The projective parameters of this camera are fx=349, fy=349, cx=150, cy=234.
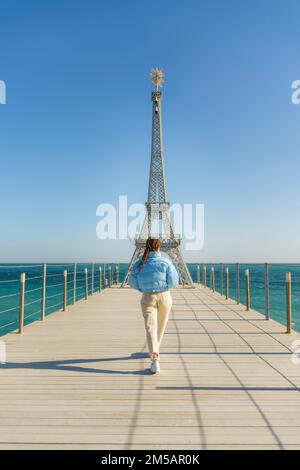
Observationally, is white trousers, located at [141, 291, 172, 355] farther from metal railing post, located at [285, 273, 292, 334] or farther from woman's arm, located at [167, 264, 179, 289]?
metal railing post, located at [285, 273, 292, 334]

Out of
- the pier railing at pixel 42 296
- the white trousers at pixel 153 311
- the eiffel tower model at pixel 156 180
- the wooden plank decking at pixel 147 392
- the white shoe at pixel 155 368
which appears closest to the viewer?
the wooden plank decking at pixel 147 392

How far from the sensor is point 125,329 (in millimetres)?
5621

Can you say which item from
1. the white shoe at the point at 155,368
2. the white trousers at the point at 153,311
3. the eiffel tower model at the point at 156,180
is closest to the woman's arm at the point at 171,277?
the white trousers at the point at 153,311

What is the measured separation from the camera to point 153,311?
11.5 ft

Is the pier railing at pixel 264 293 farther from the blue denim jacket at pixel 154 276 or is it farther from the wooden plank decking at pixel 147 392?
the blue denim jacket at pixel 154 276

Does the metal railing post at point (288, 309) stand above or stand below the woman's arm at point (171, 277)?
below


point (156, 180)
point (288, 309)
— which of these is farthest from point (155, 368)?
point (156, 180)

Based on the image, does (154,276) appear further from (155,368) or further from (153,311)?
(155,368)

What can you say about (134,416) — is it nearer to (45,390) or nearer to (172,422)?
(172,422)

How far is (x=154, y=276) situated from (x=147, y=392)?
1052 mm

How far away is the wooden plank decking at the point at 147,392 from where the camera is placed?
2090 millimetres

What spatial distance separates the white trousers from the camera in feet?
11.3

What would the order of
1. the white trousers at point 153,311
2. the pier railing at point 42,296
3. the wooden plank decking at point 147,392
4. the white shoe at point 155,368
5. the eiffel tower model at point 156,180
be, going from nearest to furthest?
the wooden plank decking at point 147,392, the white shoe at point 155,368, the white trousers at point 153,311, the pier railing at point 42,296, the eiffel tower model at point 156,180

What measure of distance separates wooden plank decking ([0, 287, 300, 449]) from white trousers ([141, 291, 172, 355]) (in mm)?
308
